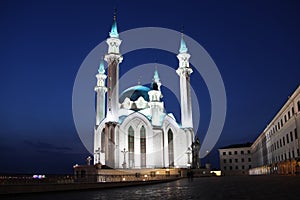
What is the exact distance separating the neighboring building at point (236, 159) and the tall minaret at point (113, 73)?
44.4m

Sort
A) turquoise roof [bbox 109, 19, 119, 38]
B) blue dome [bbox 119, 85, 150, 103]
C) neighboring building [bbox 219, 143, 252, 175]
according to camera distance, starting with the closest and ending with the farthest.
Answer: turquoise roof [bbox 109, 19, 119, 38]
blue dome [bbox 119, 85, 150, 103]
neighboring building [bbox 219, 143, 252, 175]

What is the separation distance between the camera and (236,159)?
8188 cm

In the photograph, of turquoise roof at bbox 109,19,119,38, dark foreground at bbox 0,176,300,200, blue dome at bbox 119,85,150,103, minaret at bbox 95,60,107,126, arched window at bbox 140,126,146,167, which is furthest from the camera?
blue dome at bbox 119,85,150,103

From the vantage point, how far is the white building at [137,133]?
49.2m

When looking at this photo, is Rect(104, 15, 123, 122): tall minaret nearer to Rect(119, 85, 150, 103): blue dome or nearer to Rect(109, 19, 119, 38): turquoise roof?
Rect(109, 19, 119, 38): turquoise roof

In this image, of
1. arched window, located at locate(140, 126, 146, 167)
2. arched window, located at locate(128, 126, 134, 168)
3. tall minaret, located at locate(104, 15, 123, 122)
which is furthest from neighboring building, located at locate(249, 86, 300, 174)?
tall minaret, located at locate(104, 15, 123, 122)

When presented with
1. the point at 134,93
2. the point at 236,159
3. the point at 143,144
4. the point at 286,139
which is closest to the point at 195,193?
the point at 286,139

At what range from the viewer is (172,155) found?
53.9 metres

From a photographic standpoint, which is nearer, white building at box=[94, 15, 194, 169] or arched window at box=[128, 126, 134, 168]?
white building at box=[94, 15, 194, 169]

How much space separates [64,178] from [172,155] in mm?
40031

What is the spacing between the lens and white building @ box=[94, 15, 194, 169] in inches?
1938

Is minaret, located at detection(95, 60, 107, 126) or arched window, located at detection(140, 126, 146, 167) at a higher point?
minaret, located at detection(95, 60, 107, 126)

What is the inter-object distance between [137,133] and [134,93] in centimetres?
1481

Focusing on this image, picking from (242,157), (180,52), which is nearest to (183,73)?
(180,52)
